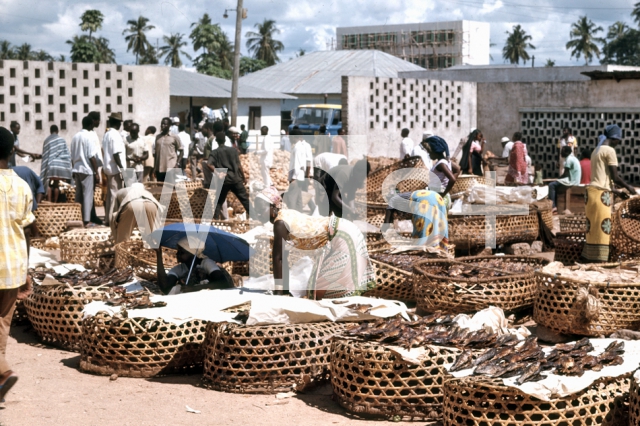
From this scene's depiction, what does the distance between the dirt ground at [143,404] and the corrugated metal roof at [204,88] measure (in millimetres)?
26158

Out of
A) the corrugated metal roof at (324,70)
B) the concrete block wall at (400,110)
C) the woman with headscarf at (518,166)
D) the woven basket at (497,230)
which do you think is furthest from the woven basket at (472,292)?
the corrugated metal roof at (324,70)

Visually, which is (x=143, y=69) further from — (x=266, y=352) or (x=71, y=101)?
(x=266, y=352)

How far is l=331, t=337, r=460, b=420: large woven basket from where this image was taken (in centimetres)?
460

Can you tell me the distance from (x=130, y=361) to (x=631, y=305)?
344cm

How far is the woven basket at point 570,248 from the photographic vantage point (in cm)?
867

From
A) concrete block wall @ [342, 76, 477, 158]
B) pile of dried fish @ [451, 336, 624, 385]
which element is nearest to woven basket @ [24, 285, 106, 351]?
pile of dried fish @ [451, 336, 624, 385]

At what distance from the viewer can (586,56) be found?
73.8 m

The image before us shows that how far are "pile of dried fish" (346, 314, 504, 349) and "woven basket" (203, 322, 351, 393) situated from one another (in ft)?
1.12

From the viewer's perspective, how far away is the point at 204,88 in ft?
109

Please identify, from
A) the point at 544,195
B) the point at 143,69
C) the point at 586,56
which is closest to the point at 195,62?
the point at 586,56

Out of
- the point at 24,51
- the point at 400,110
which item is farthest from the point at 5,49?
the point at 400,110

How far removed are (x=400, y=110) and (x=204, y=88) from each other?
15.2 meters

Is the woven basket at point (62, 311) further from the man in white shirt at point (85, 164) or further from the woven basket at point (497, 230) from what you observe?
the man in white shirt at point (85, 164)

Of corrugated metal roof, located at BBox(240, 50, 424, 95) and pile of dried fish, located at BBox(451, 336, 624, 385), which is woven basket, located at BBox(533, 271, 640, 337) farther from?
corrugated metal roof, located at BBox(240, 50, 424, 95)
